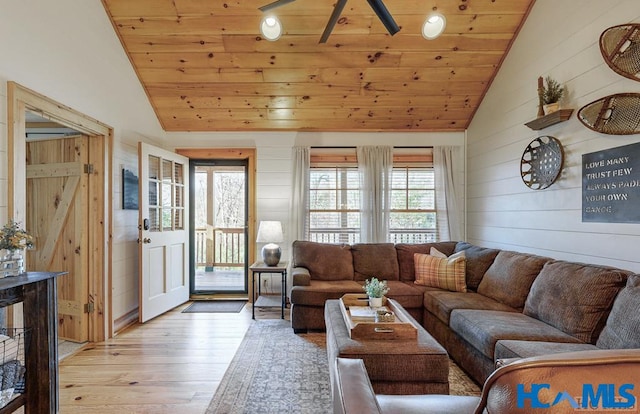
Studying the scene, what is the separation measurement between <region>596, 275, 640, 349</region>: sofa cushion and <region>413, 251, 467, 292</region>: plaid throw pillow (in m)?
1.47

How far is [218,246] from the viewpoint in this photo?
6582 millimetres

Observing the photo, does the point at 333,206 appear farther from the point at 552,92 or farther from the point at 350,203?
the point at 552,92

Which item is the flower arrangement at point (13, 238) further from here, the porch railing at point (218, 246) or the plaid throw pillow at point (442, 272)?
the porch railing at point (218, 246)

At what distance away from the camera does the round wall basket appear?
2.80m

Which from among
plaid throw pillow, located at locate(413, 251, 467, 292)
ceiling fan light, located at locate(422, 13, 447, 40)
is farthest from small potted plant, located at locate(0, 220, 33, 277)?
plaid throw pillow, located at locate(413, 251, 467, 292)

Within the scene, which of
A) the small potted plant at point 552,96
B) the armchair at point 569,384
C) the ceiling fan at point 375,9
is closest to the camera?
the armchair at point 569,384

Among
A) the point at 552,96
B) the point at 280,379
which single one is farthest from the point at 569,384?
the point at 552,96

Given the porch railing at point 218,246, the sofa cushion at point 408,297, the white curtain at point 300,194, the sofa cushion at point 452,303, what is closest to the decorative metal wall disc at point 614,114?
the sofa cushion at point 452,303

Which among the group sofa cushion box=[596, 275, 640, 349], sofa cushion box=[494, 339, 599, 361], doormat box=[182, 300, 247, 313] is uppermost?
sofa cushion box=[596, 275, 640, 349]

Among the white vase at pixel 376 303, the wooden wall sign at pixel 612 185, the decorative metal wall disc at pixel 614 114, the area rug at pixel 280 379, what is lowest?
the area rug at pixel 280 379

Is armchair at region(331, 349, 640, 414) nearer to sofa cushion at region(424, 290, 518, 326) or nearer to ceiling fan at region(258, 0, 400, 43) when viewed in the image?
ceiling fan at region(258, 0, 400, 43)

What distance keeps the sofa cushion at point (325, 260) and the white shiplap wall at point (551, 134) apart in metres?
1.81

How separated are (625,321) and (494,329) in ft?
2.23

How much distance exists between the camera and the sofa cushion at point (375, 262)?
3.89 m
